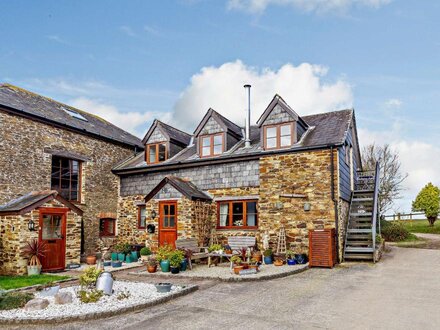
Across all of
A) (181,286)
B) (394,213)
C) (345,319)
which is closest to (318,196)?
(181,286)

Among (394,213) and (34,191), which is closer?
(34,191)

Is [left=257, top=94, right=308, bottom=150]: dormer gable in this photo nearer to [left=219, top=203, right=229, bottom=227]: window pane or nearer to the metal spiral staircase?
[left=219, top=203, right=229, bottom=227]: window pane

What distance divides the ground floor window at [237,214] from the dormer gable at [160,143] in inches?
170

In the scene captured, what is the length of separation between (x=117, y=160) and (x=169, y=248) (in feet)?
28.6

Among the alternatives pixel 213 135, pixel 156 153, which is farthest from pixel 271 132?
pixel 156 153

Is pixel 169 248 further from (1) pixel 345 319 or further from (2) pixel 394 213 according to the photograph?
(2) pixel 394 213

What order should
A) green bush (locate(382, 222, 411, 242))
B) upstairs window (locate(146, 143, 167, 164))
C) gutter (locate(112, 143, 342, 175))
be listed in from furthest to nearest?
1. green bush (locate(382, 222, 411, 242))
2. upstairs window (locate(146, 143, 167, 164))
3. gutter (locate(112, 143, 342, 175))

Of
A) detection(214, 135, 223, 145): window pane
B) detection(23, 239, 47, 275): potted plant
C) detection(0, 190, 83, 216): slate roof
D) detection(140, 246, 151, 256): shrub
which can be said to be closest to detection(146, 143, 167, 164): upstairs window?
detection(214, 135, 223, 145): window pane

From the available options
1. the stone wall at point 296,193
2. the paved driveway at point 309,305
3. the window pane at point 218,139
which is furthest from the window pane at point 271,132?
the paved driveway at point 309,305

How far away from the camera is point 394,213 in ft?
122

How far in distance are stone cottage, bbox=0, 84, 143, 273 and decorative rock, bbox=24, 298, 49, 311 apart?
579 centimetres

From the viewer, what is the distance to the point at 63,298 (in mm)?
8969

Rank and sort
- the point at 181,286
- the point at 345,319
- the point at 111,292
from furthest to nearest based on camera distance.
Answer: the point at 181,286 < the point at 111,292 < the point at 345,319

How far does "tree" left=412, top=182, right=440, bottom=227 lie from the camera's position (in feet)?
112
